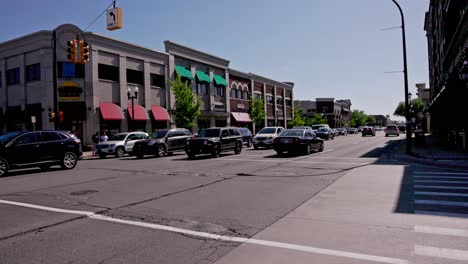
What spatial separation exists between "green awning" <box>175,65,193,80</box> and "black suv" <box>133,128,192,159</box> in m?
15.8

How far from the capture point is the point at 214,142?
71.2 ft

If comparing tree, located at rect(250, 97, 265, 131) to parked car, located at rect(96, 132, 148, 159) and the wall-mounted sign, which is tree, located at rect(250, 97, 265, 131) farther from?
parked car, located at rect(96, 132, 148, 159)

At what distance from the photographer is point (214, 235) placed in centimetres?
595

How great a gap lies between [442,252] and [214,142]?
1721cm

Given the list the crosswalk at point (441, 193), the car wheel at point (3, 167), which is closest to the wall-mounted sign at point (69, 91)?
the car wheel at point (3, 167)

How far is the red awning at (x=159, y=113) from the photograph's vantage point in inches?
1438

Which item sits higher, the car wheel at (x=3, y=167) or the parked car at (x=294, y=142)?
the parked car at (x=294, y=142)

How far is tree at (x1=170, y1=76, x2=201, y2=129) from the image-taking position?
1473 inches

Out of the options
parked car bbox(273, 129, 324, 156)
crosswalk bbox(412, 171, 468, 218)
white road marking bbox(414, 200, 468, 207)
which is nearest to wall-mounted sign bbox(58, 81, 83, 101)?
parked car bbox(273, 129, 324, 156)

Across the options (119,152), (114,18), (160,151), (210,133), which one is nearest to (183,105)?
(119,152)

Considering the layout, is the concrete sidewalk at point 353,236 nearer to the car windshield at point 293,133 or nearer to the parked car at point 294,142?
the parked car at point 294,142

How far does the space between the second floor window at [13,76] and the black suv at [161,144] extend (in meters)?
18.0

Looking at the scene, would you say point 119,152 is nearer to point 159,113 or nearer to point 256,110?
point 159,113

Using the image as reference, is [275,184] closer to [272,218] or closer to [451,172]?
[272,218]
